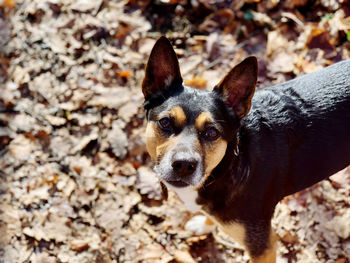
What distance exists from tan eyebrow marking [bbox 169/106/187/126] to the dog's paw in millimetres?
1466

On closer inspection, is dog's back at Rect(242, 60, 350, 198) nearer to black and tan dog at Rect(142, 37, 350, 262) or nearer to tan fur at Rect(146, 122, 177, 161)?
black and tan dog at Rect(142, 37, 350, 262)

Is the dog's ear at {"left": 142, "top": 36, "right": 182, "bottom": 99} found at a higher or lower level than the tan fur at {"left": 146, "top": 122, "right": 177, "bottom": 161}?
higher

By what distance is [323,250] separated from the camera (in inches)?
142

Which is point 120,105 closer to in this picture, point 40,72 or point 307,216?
point 40,72

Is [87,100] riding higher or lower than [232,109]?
lower

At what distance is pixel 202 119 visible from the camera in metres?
2.78

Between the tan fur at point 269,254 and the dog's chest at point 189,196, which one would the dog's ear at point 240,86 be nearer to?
the dog's chest at point 189,196

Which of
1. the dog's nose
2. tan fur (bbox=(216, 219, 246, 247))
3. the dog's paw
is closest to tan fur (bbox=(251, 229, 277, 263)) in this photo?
tan fur (bbox=(216, 219, 246, 247))

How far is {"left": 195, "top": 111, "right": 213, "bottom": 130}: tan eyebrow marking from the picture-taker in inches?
109

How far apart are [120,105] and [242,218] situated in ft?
7.58

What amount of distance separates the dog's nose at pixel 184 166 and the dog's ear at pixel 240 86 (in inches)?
22.0

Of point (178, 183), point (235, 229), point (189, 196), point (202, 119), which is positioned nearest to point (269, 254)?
point (235, 229)

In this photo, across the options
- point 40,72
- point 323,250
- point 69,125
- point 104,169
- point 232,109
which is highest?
point 232,109

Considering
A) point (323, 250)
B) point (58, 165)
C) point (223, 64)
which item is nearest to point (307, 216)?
point (323, 250)
